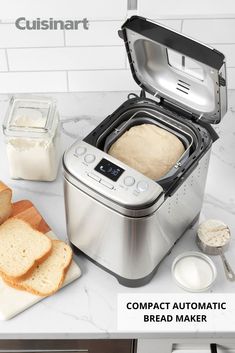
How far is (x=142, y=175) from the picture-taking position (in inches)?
52.2

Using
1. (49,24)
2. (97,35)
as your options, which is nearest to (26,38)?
(49,24)

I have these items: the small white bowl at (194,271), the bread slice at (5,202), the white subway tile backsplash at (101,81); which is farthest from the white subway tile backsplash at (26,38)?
the small white bowl at (194,271)

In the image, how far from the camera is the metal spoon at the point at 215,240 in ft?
4.99

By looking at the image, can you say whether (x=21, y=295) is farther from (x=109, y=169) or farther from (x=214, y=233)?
(x=214, y=233)

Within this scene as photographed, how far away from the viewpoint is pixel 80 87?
6.28 ft

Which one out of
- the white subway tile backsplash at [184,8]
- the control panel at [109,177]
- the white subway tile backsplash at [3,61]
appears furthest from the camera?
the white subway tile backsplash at [3,61]

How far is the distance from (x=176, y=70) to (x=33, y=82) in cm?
53

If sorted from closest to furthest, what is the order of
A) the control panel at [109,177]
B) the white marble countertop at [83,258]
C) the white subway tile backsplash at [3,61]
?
1. the control panel at [109,177]
2. the white marble countertop at [83,258]
3. the white subway tile backsplash at [3,61]

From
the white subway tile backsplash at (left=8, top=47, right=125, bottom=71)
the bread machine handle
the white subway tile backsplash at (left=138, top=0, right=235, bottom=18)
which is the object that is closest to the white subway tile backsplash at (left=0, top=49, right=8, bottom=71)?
the white subway tile backsplash at (left=8, top=47, right=125, bottom=71)

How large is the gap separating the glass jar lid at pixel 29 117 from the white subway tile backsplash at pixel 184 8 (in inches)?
→ 13.8

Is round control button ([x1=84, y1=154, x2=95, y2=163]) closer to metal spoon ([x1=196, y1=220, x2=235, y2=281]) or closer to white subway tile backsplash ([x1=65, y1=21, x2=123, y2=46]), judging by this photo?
metal spoon ([x1=196, y1=220, x2=235, y2=281])

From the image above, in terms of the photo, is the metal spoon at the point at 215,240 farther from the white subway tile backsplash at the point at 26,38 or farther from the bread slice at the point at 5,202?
the white subway tile backsplash at the point at 26,38

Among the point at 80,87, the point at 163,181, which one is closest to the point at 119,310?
the point at 163,181

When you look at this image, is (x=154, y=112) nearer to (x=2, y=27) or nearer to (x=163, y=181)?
(x=163, y=181)
